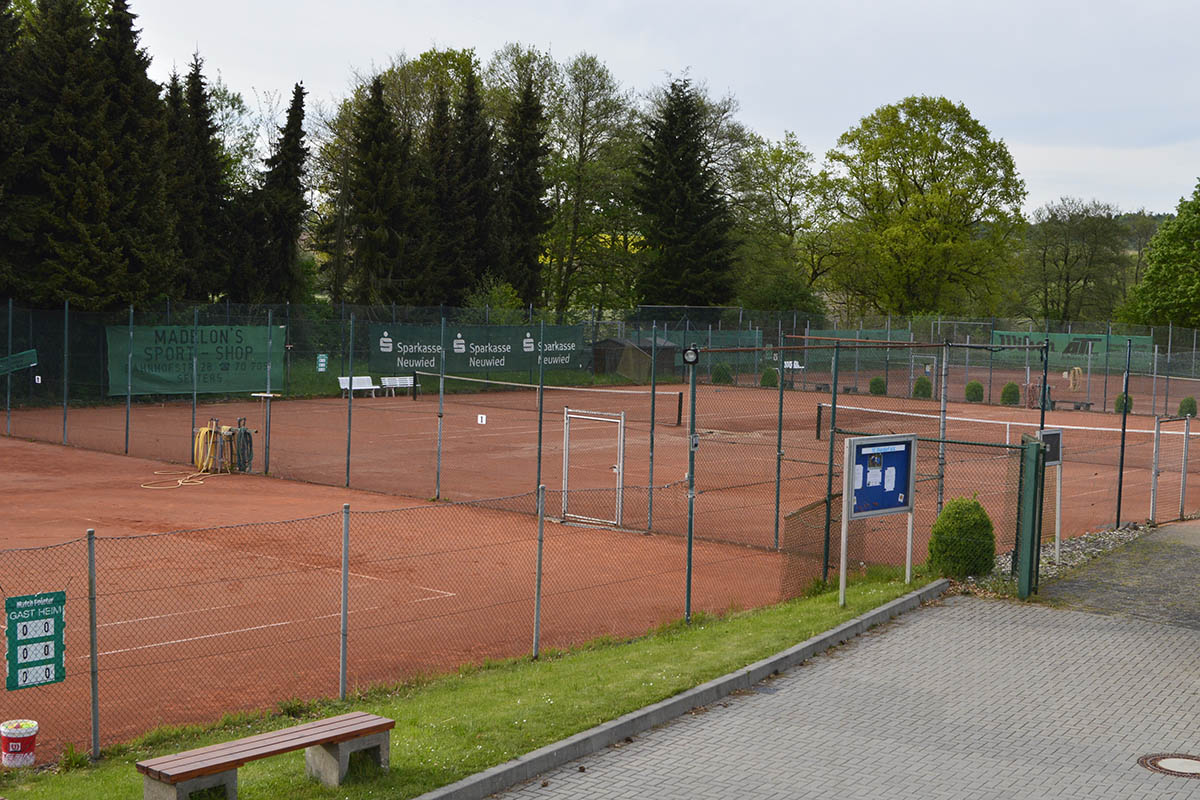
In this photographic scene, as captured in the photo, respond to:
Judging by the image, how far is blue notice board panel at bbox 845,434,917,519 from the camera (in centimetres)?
1281

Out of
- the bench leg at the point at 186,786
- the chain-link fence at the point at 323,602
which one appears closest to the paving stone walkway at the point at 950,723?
the bench leg at the point at 186,786

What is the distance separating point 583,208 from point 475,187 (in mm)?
10313

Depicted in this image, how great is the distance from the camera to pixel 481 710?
28.8ft

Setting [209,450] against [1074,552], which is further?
[209,450]

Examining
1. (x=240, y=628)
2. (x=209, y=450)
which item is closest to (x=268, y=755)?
(x=240, y=628)

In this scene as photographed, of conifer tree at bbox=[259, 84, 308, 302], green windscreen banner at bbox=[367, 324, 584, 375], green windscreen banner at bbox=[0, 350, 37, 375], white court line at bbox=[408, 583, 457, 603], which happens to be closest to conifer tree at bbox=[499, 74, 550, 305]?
conifer tree at bbox=[259, 84, 308, 302]

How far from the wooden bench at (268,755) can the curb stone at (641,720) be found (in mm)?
527

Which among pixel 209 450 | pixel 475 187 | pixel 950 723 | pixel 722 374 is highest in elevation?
pixel 475 187

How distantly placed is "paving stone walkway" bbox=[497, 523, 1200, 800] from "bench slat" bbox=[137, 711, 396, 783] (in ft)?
3.67

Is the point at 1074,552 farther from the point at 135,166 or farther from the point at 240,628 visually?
the point at 135,166

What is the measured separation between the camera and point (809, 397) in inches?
1756

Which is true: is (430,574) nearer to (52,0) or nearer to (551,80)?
(52,0)

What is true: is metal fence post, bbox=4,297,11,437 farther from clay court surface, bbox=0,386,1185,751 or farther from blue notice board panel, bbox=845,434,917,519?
blue notice board panel, bbox=845,434,917,519

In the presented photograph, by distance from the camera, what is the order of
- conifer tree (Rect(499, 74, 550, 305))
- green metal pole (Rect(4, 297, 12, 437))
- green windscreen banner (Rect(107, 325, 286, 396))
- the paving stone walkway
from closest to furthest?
the paving stone walkway
green metal pole (Rect(4, 297, 12, 437))
green windscreen banner (Rect(107, 325, 286, 396))
conifer tree (Rect(499, 74, 550, 305))
